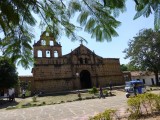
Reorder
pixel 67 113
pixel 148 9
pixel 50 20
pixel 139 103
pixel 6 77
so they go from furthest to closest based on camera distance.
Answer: pixel 6 77, pixel 67 113, pixel 139 103, pixel 50 20, pixel 148 9

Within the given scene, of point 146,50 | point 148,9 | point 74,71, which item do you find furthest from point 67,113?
point 146,50

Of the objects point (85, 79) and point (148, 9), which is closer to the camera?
point (148, 9)

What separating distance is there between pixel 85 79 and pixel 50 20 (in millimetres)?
36247

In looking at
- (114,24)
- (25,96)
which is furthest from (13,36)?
(25,96)

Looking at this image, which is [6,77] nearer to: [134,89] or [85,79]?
[134,89]

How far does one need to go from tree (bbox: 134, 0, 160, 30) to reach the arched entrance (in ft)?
119

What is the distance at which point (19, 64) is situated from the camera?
4438 mm

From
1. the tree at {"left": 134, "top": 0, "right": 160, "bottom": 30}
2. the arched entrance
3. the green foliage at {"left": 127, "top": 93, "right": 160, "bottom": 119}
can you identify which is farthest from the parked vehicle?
the tree at {"left": 134, "top": 0, "right": 160, "bottom": 30}

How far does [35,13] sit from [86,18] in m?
0.92

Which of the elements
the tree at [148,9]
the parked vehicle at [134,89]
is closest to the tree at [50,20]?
the tree at [148,9]

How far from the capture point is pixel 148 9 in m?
2.97

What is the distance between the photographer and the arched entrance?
39.6 metres

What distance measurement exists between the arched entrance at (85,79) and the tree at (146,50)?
838 cm

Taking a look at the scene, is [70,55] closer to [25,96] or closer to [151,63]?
[25,96]
